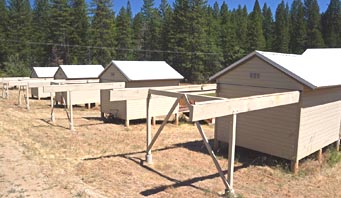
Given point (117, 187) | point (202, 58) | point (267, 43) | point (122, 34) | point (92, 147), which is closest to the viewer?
point (117, 187)

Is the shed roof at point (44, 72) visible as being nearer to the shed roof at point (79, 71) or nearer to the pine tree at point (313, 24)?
the shed roof at point (79, 71)

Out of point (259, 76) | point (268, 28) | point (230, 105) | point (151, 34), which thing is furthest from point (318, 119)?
point (268, 28)

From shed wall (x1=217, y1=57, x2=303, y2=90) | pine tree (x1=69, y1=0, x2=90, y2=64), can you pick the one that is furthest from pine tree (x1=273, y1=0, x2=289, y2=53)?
shed wall (x1=217, y1=57, x2=303, y2=90)

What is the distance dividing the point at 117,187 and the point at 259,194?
12.0ft

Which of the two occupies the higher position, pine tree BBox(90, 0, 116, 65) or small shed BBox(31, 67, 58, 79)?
pine tree BBox(90, 0, 116, 65)

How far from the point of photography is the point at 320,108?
1048 centimetres

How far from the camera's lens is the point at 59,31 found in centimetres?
5153

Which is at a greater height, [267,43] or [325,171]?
[267,43]

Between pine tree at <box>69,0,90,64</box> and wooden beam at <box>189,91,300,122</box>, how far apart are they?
47.0m

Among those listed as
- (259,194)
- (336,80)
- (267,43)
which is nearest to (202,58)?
(267,43)

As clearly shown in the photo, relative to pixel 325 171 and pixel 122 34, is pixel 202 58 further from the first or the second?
pixel 325 171

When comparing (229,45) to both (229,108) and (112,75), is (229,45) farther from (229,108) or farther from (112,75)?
(229,108)

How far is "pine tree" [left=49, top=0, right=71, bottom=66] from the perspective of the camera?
51.4m

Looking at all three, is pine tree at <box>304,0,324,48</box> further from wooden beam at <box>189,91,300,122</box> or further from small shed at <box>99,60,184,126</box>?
wooden beam at <box>189,91,300,122</box>
